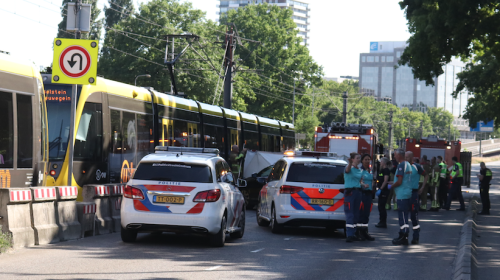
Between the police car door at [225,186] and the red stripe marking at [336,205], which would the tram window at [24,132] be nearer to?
the police car door at [225,186]

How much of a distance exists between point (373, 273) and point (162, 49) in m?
43.1

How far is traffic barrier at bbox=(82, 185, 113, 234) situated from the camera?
1323cm

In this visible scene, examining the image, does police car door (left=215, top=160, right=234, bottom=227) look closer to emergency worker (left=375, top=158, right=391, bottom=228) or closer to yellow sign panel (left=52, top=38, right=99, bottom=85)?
yellow sign panel (left=52, top=38, right=99, bottom=85)

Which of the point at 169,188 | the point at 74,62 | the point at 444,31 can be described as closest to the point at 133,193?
the point at 169,188

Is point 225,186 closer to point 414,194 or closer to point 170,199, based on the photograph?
point 170,199

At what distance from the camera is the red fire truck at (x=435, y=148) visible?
35.7 m

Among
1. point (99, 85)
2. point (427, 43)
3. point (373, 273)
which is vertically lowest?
point (373, 273)

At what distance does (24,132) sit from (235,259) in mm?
4626

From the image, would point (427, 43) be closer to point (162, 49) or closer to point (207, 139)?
point (207, 139)

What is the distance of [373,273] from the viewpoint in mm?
9539

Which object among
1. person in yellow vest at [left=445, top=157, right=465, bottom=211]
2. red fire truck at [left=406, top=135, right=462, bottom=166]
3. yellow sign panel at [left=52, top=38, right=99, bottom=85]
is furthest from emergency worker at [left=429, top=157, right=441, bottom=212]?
yellow sign panel at [left=52, top=38, right=99, bottom=85]

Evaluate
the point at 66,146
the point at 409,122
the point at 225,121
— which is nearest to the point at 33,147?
the point at 66,146

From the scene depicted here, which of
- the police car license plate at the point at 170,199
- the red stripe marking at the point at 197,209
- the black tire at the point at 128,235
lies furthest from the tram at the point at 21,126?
the red stripe marking at the point at 197,209

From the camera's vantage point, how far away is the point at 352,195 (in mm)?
13391
